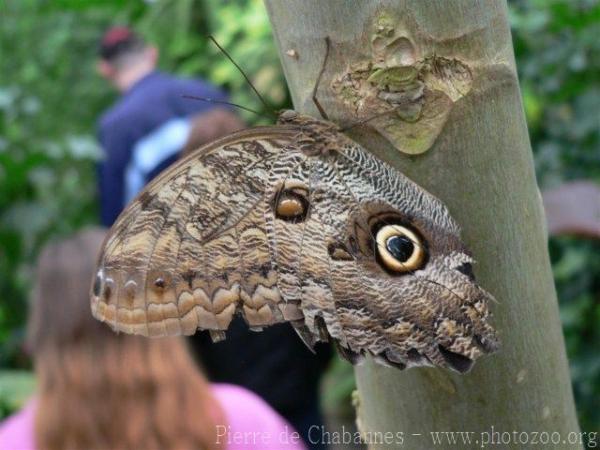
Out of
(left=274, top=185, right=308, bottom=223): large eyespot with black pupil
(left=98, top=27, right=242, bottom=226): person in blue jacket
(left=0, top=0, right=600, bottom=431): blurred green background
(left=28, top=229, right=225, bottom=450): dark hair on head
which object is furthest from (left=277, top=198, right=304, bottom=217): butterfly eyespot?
(left=98, top=27, right=242, bottom=226): person in blue jacket

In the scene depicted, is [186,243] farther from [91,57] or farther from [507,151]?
[91,57]

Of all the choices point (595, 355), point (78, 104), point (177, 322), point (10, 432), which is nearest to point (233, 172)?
point (177, 322)

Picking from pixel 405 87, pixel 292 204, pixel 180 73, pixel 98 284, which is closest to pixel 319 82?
pixel 405 87

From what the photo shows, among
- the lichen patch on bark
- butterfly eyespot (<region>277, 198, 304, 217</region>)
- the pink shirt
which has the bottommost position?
the pink shirt

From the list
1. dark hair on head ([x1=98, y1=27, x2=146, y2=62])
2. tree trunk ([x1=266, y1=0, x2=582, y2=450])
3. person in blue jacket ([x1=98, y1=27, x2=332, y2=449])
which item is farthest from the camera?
dark hair on head ([x1=98, y1=27, x2=146, y2=62])

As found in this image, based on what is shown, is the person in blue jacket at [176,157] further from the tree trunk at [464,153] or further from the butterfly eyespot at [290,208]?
the tree trunk at [464,153]

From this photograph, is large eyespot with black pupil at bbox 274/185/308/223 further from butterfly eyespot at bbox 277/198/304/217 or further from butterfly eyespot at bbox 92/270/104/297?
butterfly eyespot at bbox 92/270/104/297

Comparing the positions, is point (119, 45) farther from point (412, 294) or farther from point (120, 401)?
point (412, 294)
